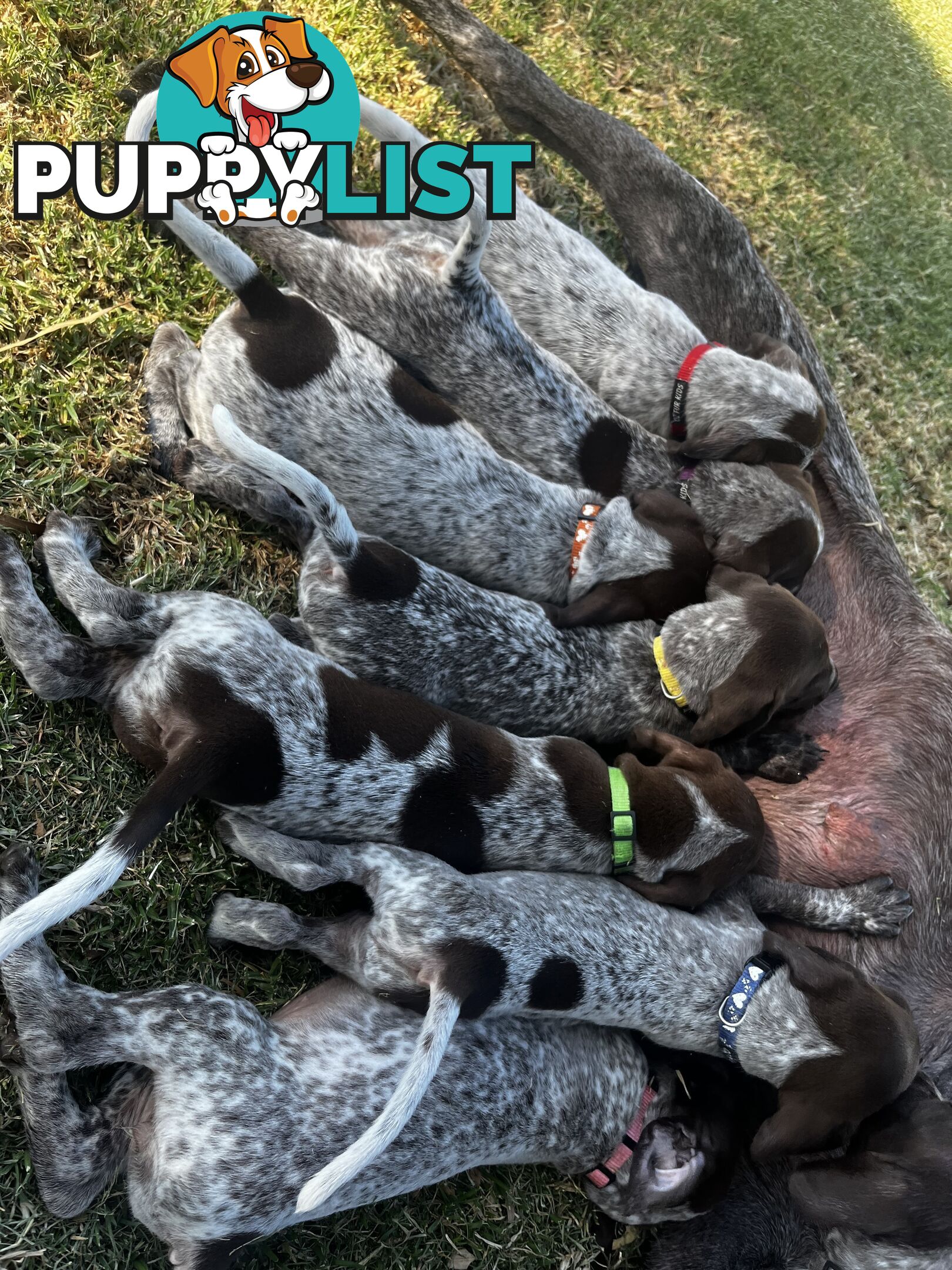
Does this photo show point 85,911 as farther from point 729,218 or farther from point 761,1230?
point 729,218

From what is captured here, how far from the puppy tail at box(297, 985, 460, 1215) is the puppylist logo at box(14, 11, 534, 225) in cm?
335

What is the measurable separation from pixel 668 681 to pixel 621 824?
2.42 ft

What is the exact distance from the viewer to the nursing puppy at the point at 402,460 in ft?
12.7

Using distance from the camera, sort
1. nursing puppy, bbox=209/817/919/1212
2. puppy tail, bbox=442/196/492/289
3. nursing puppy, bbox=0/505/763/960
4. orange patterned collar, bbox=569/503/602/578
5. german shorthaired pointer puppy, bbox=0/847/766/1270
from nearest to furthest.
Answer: german shorthaired pointer puppy, bbox=0/847/766/1270, nursing puppy, bbox=0/505/763/960, nursing puppy, bbox=209/817/919/1212, puppy tail, bbox=442/196/492/289, orange patterned collar, bbox=569/503/602/578

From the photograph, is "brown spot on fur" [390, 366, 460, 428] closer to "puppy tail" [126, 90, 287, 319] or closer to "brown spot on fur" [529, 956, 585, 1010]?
"puppy tail" [126, 90, 287, 319]

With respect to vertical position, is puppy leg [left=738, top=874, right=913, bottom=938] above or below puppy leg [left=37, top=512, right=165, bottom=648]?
above

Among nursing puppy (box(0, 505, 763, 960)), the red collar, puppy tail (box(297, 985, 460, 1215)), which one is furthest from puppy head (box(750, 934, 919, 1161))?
the red collar

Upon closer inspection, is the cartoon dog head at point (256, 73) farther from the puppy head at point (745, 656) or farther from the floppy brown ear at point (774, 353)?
the puppy head at point (745, 656)

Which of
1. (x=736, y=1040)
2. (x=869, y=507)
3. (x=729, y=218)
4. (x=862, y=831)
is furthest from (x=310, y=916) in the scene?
(x=729, y=218)

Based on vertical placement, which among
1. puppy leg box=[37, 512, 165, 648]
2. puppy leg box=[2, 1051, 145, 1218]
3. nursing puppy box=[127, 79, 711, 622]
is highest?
nursing puppy box=[127, 79, 711, 622]

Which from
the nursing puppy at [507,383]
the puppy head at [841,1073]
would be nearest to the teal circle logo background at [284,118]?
the nursing puppy at [507,383]

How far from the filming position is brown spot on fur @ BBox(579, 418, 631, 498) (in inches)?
181

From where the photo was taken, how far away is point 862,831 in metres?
4.33

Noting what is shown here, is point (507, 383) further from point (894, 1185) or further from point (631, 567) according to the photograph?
point (894, 1185)
